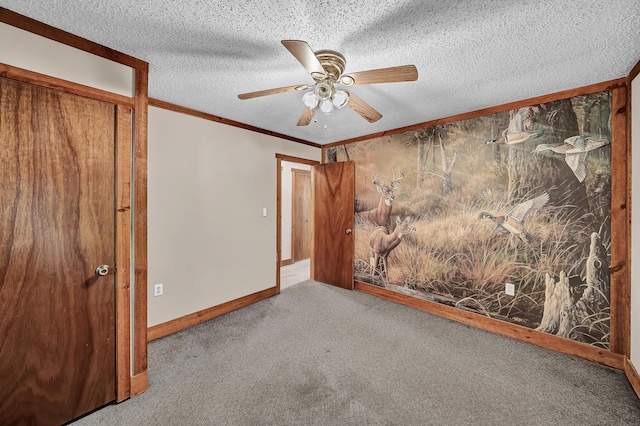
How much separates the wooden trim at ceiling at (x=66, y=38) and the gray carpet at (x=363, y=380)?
7.55 feet

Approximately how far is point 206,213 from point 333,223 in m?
2.00

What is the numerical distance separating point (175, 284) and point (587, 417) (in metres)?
3.42

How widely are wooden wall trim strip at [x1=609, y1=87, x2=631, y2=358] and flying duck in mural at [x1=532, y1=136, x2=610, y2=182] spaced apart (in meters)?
0.12

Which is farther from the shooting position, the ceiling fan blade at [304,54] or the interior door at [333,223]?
the interior door at [333,223]

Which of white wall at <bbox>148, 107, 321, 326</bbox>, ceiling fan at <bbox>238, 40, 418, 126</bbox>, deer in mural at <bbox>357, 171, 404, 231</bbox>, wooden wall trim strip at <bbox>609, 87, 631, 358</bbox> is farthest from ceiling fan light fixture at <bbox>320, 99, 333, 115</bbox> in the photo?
wooden wall trim strip at <bbox>609, 87, 631, 358</bbox>

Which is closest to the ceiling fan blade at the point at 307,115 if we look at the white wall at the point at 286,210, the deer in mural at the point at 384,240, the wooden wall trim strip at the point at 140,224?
the wooden wall trim strip at the point at 140,224

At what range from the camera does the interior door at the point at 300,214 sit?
5.54m

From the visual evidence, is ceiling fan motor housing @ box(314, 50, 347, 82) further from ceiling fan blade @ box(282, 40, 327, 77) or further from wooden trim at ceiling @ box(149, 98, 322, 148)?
wooden trim at ceiling @ box(149, 98, 322, 148)

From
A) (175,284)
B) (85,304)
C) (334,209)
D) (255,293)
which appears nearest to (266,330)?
(255,293)

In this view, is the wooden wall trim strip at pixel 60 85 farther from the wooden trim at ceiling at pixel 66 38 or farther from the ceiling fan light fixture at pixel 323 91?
the ceiling fan light fixture at pixel 323 91

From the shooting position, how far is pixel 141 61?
5.74 ft

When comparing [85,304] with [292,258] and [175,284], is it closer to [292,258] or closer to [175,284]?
[175,284]

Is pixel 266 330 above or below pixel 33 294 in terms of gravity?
below

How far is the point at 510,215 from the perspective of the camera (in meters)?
2.50
